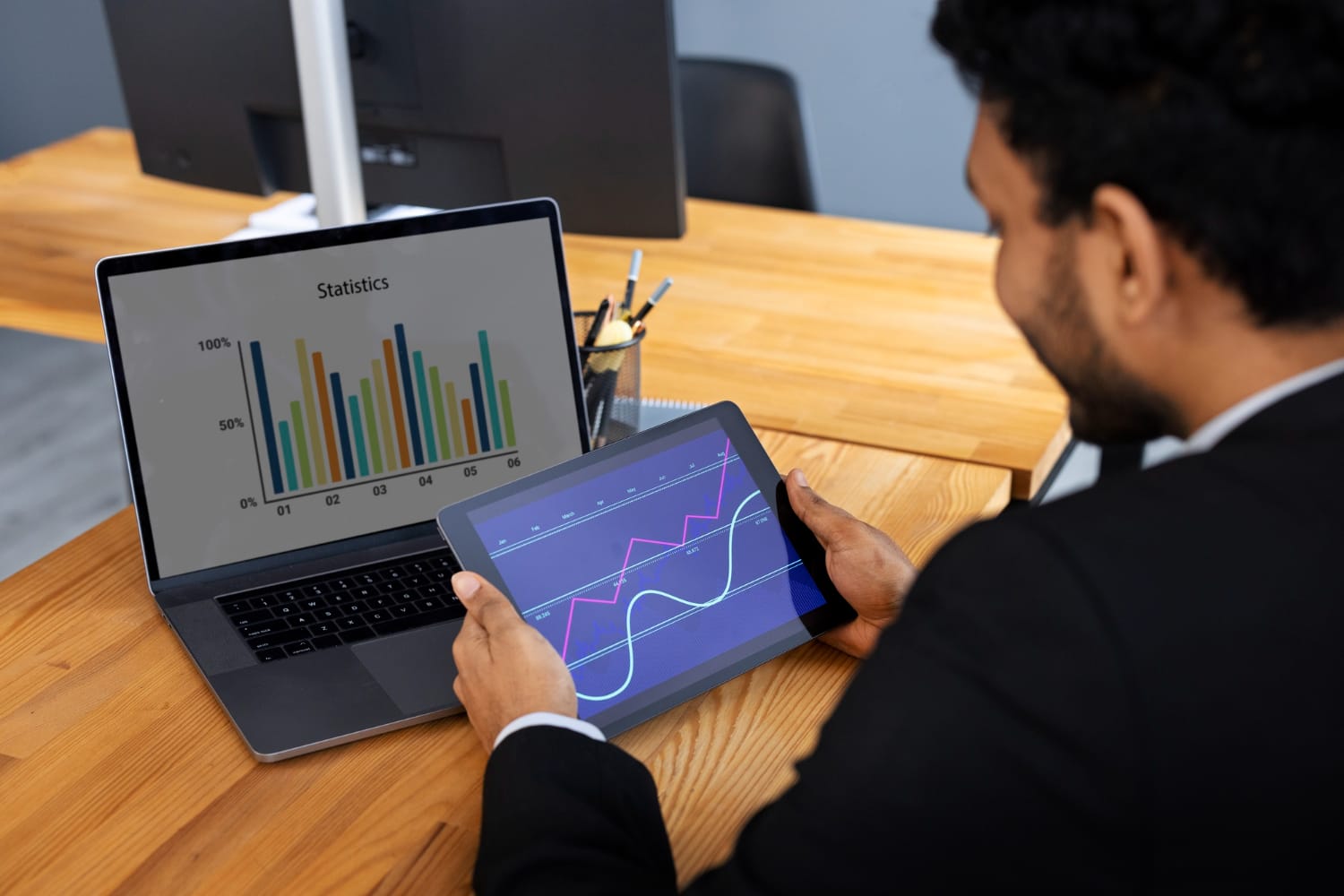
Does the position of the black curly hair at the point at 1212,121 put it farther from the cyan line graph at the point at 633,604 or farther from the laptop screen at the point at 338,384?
the laptop screen at the point at 338,384

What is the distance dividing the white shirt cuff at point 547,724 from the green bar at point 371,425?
0.35 meters

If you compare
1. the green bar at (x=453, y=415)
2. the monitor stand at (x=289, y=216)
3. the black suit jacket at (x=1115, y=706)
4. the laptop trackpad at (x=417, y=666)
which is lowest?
the laptop trackpad at (x=417, y=666)

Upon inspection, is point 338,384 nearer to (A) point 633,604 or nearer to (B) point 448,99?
(A) point 633,604

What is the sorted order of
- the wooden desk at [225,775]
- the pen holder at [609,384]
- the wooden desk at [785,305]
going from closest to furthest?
the wooden desk at [225,775] < the pen holder at [609,384] < the wooden desk at [785,305]

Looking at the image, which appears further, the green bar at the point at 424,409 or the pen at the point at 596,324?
the pen at the point at 596,324

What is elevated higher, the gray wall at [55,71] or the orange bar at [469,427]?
the orange bar at [469,427]

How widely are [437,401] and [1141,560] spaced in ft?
2.26

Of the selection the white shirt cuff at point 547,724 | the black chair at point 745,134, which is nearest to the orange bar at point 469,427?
the white shirt cuff at point 547,724

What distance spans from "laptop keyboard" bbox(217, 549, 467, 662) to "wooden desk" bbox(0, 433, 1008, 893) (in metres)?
0.06

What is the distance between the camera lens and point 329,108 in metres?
1.51

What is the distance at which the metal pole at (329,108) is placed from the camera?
4.78 ft

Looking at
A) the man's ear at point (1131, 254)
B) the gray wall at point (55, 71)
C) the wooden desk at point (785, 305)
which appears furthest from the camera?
the gray wall at point (55, 71)

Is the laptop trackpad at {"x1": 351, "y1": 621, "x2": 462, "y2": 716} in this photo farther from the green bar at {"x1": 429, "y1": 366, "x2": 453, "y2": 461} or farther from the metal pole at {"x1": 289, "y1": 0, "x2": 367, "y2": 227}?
the metal pole at {"x1": 289, "y1": 0, "x2": 367, "y2": 227}

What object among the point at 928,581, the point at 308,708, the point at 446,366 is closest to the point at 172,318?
the point at 446,366
